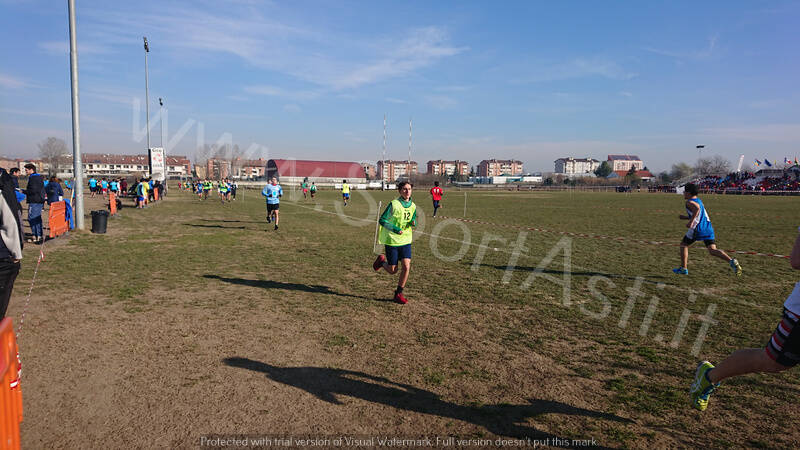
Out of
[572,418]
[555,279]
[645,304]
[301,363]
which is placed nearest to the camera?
[572,418]

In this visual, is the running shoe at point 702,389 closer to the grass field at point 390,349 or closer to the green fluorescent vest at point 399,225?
the grass field at point 390,349

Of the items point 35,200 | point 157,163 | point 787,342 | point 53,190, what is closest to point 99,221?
point 35,200

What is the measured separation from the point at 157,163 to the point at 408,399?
139ft

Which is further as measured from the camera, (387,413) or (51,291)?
(51,291)

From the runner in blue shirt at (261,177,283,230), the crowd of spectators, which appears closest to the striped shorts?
the runner in blue shirt at (261,177,283,230)

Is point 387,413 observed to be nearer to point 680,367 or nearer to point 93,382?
point 93,382

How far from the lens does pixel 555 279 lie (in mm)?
9266

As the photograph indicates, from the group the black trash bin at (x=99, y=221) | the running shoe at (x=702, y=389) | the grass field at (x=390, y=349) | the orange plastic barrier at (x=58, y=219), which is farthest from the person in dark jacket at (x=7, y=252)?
the black trash bin at (x=99, y=221)

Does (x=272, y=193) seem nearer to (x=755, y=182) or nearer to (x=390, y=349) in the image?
(x=390, y=349)

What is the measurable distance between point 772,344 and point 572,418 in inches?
64.3

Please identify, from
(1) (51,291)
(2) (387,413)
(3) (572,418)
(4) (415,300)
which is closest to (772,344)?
(3) (572,418)

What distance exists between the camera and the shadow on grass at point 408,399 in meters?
3.77

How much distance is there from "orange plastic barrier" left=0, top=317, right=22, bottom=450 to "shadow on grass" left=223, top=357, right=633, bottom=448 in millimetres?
2118

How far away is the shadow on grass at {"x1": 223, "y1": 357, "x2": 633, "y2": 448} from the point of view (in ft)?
12.4
